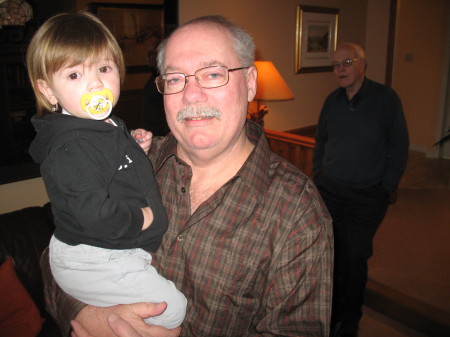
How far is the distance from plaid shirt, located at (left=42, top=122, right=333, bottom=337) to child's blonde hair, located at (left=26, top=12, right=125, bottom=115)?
58 centimetres

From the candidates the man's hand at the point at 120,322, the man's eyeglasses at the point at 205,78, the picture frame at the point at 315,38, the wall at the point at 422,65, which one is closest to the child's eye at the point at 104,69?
the man's eyeglasses at the point at 205,78

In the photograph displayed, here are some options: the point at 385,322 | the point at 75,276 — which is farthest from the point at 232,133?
the point at 385,322

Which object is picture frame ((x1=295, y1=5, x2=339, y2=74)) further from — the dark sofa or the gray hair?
the dark sofa

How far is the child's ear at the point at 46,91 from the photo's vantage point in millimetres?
1019

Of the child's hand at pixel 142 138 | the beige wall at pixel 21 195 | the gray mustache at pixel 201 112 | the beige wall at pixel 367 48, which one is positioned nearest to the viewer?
the gray mustache at pixel 201 112

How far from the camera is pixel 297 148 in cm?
394

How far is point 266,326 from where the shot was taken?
3.61 feet

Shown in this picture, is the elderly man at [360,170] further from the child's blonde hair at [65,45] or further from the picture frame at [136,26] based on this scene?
the child's blonde hair at [65,45]

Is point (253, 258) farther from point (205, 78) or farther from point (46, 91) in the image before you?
point (46, 91)

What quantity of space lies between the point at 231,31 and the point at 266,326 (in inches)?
40.6

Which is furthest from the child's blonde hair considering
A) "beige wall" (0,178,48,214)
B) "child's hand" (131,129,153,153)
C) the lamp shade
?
the lamp shade

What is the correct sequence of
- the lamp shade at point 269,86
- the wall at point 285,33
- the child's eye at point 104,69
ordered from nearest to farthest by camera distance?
the child's eye at point 104,69 → the lamp shade at point 269,86 → the wall at point 285,33

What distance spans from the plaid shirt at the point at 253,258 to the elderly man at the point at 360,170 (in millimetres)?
1617

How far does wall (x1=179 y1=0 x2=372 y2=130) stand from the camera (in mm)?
3830
